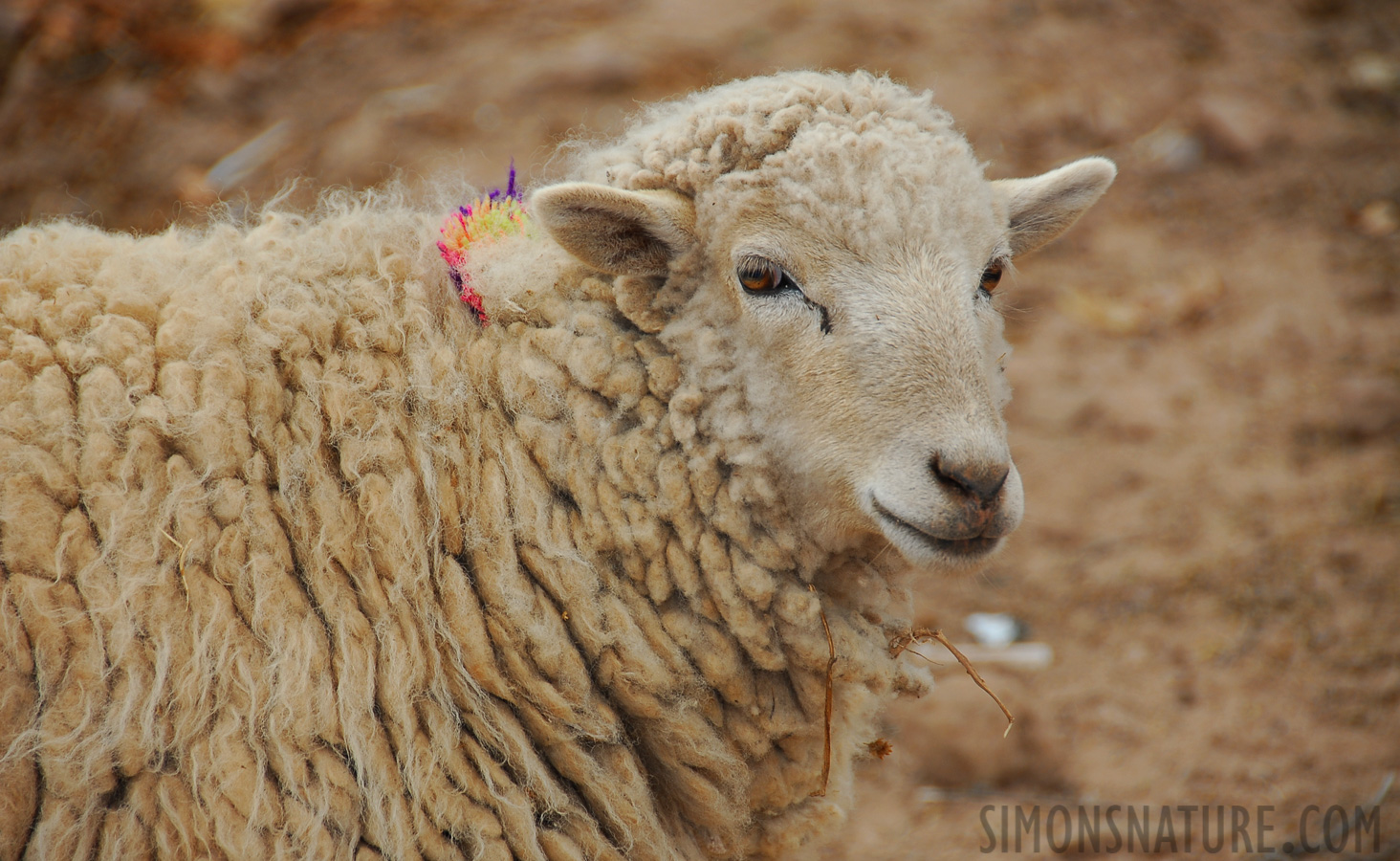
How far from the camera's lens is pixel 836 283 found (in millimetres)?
2229

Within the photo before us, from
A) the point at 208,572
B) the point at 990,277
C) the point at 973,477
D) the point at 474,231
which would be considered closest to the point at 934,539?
the point at 973,477

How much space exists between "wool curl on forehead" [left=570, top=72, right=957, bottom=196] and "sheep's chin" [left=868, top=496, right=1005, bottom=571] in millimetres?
846

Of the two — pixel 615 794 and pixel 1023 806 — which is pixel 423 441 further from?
pixel 1023 806

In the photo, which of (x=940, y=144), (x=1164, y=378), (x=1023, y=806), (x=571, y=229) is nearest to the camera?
(x=571, y=229)

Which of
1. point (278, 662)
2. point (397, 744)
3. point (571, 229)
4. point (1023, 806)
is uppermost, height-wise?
point (571, 229)

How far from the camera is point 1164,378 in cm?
581

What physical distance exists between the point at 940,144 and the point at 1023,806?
2603 mm

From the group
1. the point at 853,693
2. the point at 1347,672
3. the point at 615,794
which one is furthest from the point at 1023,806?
the point at 615,794

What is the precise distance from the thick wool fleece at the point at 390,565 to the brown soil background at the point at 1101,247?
41.8 inches

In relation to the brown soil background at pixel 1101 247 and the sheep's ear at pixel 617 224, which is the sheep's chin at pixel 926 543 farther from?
the brown soil background at pixel 1101 247

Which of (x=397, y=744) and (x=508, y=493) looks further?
(x=508, y=493)

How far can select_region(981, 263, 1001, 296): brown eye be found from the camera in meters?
2.48

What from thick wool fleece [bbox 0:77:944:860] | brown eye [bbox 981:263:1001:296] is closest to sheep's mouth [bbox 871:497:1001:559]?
thick wool fleece [bbox 0:77:944:860]

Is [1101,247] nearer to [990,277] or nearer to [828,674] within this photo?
[990,277]
